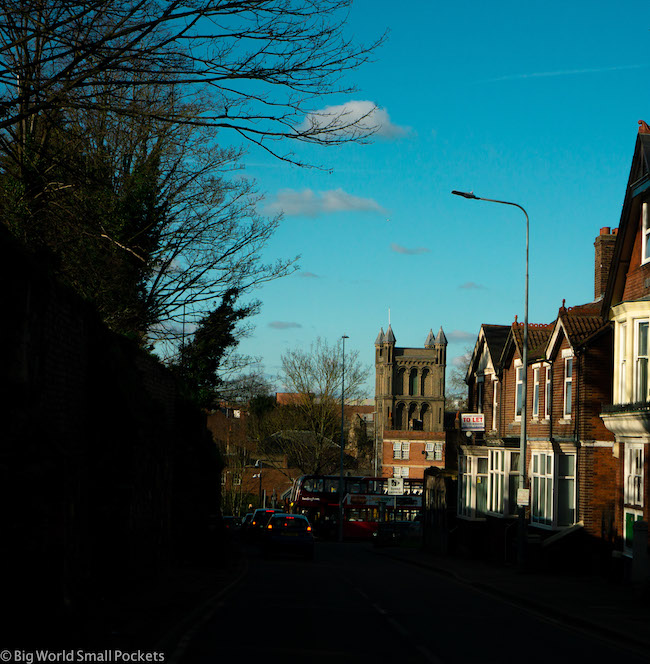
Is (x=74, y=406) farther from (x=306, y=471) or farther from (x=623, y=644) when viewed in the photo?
(x=306, y=471)

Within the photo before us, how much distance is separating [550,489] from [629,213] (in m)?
10.3

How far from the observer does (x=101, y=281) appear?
21516 mm

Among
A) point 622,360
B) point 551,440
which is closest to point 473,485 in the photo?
point 551,440

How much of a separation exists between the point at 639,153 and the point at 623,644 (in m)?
13.4

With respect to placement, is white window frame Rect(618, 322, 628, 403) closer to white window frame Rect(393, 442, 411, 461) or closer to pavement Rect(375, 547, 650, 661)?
pavement Rect(375, 547, 650, 661)

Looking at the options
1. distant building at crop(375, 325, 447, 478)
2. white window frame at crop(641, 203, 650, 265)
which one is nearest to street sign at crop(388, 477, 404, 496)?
distant building at crop(375, 325, 447, 478)

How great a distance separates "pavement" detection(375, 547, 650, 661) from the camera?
1432 cm

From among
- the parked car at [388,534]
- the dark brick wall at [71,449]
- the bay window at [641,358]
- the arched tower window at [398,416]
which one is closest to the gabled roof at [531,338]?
the bay window at [641,358]

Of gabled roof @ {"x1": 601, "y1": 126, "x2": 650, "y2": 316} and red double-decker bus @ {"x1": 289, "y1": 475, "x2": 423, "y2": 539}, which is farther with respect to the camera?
red double-decker bus @ {"x1": 289, "y1": 475, "x2": 423, "y2": 539}

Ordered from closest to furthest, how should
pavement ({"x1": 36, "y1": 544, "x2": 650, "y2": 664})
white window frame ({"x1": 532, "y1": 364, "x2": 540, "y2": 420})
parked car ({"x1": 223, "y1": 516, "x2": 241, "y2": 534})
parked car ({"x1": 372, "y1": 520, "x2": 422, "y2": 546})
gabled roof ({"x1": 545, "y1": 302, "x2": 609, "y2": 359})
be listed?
1. pavement ({"x1": 36, "y1": 544, "x2": 650, "y2": 664})
2. gabled roof ({"x1": 545, "y1": 302, "x2": 609, "y2": 359})
3. white window frame ({"x1": 532, "y1": 364, "x2": 540, "y2": 420})
4. parked car ({"x1": 223, "y1": 516, "x2": 241, "y2": 534})
5. parked car ({"x1": 372, "y1": 520, "x2": 422, "y2": 546})

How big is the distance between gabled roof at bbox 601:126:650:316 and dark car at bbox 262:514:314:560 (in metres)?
14.6

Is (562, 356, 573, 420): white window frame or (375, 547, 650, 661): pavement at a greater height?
(562, 356, 573, 420): white window frame

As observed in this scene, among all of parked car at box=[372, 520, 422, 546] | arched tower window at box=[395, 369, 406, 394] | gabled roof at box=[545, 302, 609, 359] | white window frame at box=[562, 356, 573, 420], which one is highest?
arched tower window at box=[395, 369, 406, 394]

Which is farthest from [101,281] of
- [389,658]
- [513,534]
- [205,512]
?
[513,534]
